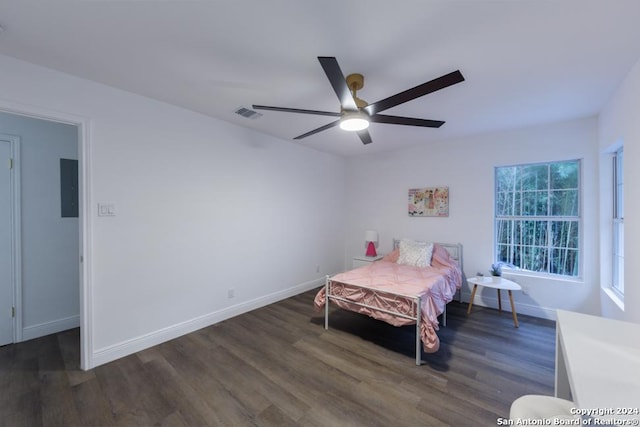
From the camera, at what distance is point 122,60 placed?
6.32 feet

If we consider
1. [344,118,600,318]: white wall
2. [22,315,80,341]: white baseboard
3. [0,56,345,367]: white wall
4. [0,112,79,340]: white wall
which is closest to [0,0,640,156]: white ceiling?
[0,56,345,367]: white wall

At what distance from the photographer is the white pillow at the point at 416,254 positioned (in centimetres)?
369

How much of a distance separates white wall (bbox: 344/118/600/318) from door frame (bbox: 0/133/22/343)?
4543 mm

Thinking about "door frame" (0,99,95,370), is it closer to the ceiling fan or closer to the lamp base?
the ceiling fan

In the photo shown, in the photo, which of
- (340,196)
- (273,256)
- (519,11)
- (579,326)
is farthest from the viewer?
(340,196)

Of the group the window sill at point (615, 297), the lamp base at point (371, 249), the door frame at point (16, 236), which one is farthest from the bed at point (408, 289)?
the door frame at point (16, 236)

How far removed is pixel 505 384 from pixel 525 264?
215 centimetres

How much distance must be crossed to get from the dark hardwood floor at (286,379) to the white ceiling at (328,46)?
2493mm

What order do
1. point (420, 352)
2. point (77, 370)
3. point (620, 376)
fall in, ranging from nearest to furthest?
point (620, 376)
point (77, 370)
point (420, 352)

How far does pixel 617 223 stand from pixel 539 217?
2.38 feet

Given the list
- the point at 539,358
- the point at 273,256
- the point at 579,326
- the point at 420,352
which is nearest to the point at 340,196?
the point at 273,256

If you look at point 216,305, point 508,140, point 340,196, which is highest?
point 508,140

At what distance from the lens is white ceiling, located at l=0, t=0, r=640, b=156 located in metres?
1.44

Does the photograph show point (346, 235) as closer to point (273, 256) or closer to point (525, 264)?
point (273, 256)
